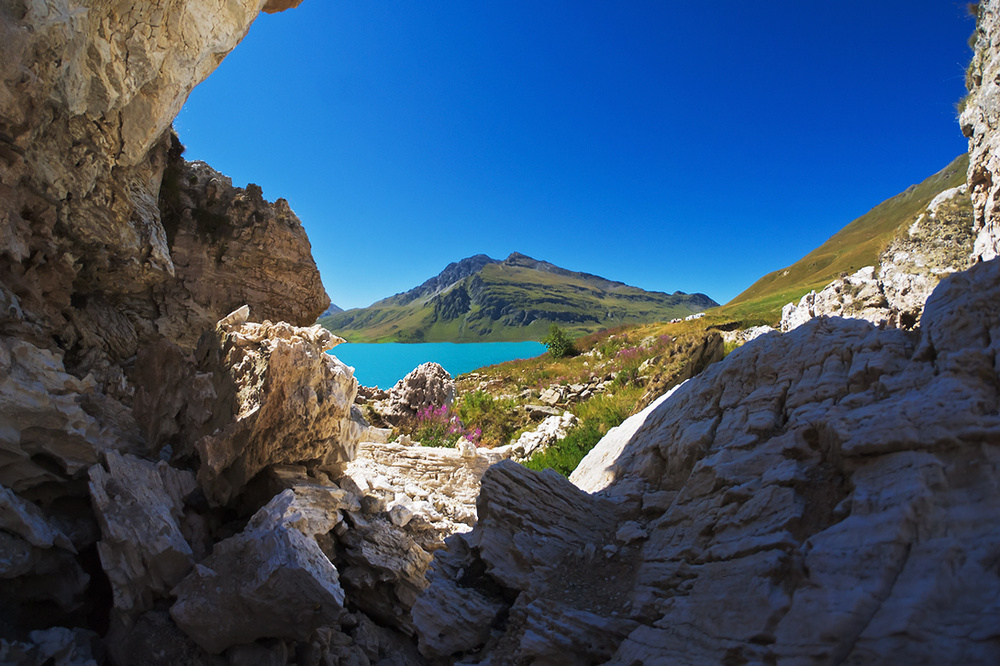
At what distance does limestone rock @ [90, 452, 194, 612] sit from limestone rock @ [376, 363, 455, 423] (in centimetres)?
969

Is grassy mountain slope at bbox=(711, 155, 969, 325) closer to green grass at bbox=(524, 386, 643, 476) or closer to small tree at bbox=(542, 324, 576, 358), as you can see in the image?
small tree at bbox=(542, 324, 576, 358)

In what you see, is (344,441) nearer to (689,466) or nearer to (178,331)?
(689,466)

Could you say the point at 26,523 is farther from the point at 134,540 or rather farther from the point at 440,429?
the point at 440,429

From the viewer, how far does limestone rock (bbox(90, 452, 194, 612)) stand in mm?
4766

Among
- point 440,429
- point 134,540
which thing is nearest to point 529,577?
point 134,540

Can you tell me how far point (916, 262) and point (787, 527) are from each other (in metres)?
10.7

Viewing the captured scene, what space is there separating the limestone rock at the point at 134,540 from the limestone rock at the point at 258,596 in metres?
0.38

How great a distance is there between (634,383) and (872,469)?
13.9m

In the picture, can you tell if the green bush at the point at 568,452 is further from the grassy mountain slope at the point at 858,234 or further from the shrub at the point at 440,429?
the grassy mountain slope at the point at 858,234

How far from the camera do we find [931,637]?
6.41ft

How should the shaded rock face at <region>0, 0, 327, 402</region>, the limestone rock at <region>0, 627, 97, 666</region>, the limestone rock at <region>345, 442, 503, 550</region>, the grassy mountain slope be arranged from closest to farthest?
the limestone rock at <region>0, 627, 97, 666</region>
the shaded rock face at <region>0, 0, 327, 402</region>
the limestone rock at <region>345, 442, 503, 550</region>
the grassy mountain slope

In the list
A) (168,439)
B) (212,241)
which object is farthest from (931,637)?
(212,241)

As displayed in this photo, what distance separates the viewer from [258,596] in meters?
4.43

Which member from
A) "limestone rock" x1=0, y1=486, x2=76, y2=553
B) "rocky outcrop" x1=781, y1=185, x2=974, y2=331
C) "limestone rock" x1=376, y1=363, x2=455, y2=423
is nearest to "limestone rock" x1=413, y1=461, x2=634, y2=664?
"limestone rock" x1=0, y1=486, x2=76, y2=553
